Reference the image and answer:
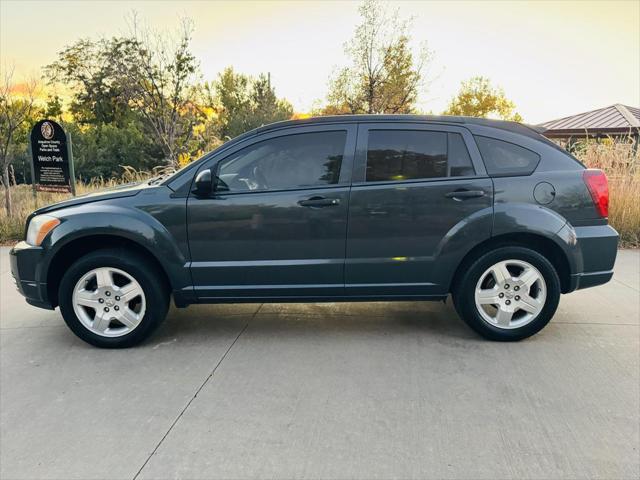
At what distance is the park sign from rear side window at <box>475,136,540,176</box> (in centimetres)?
777

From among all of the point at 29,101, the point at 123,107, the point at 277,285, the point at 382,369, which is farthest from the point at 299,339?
the point at 123,107

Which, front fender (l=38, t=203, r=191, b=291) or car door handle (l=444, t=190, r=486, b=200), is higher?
car door handle (l=444, t=190, r=486, b=200)

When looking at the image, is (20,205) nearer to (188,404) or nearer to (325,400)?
(188,404)

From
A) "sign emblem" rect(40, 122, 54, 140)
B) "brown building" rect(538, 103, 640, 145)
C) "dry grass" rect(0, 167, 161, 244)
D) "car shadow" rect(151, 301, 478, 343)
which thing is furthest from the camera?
"brown building" rect(538, 103, 640, 145)

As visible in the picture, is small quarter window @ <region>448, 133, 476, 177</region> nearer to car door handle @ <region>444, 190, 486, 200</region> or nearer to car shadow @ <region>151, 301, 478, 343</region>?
car door handle @ <region>444, 190, 486, 200</region>

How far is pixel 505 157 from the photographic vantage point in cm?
378

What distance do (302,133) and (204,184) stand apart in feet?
2.90

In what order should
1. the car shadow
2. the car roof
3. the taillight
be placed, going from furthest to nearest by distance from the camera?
the car shadow < the car roof < the taillight

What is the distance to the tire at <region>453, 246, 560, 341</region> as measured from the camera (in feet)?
→ 12.1

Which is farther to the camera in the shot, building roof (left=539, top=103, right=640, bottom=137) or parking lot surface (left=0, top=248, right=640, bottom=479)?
building roof (left=539, top=103, right=640, bottom=137)

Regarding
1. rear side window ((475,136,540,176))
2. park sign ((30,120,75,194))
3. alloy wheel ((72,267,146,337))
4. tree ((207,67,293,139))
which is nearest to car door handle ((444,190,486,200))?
rear side window ((475,136,540,176))

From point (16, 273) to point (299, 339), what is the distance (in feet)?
7.79

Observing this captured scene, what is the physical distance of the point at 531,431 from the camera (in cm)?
262

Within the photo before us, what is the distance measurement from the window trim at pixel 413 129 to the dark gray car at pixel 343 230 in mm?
11
